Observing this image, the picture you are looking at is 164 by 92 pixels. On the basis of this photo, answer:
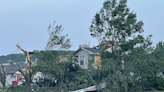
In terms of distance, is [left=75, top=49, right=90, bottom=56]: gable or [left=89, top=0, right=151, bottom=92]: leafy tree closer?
[left=89, top=0, right=151, bottom=92]: leafy tree

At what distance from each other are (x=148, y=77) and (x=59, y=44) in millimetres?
10439

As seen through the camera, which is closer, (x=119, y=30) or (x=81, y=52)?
(x=119, y=30)

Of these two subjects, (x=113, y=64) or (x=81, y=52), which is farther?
(x=81, y=52)

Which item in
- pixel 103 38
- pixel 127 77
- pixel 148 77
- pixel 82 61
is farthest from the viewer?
pixel 82 61

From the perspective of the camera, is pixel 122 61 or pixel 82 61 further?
pixel 82 61

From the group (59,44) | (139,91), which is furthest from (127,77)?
(59,44)

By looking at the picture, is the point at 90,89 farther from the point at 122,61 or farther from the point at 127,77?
the point at 122,61

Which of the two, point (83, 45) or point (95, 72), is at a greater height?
point (83, 45)

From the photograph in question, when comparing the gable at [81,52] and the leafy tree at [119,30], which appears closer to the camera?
the leafy tree at [119,30]

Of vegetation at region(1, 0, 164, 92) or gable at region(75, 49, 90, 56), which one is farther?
gable at region(75, 49, 90, 56)

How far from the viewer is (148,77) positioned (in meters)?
22.1

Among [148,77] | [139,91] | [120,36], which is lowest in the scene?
[139,91]

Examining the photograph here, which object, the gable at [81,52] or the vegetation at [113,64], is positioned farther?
the gable at [81,52]

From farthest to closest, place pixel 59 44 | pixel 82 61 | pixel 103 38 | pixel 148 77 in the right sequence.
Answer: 1. pixel 82 61
2. pixel 103 38
3. pixel 148 77
4. pixel 59 44
